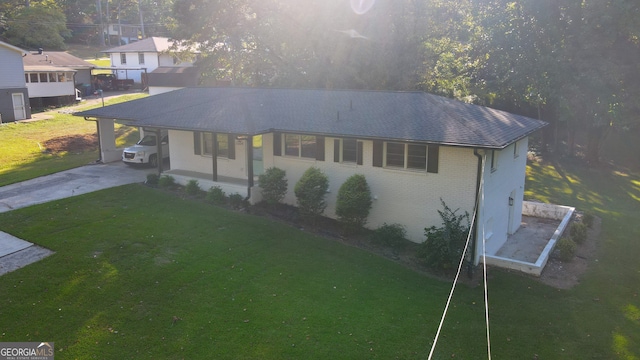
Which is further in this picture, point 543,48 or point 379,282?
point 543,48

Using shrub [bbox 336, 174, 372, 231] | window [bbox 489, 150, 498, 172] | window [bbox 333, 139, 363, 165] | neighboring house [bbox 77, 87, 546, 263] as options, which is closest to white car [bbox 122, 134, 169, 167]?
neighboring house [bbox 77, 87, 546, 263]

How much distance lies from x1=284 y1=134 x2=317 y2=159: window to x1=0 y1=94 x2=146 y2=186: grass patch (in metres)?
11.7

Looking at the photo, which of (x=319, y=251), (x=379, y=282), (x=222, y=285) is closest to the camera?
(x=222, y=285)

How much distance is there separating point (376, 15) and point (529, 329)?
2141 cm

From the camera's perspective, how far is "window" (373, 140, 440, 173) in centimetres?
1587

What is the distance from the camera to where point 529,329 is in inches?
470

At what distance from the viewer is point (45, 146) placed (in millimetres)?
30250


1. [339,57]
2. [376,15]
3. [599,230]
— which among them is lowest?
[599,230]

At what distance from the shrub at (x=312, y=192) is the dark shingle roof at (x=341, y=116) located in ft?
4.93

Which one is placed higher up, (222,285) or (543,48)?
(543,48)

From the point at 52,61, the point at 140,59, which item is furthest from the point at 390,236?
the point at 140,59

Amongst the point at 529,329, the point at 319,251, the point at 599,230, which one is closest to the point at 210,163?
the point at 319,251

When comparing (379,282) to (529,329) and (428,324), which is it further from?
(529,329)

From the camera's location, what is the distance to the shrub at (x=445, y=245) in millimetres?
14359
